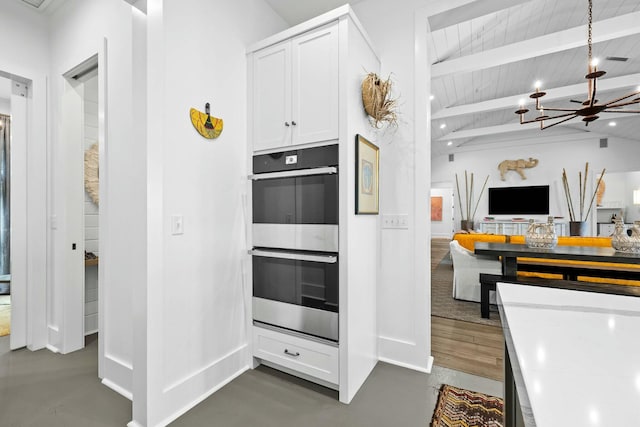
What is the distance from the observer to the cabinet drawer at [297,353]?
1.86 meters

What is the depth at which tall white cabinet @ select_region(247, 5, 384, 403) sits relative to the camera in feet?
5.97

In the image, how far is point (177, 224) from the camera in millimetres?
1703

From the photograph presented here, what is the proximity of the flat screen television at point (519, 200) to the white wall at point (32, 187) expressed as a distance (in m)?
9.92

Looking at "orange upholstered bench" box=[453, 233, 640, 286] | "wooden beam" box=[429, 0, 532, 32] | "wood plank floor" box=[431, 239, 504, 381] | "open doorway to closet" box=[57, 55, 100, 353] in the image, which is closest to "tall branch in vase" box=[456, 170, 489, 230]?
"orange upholstered bench" box=[453, 233, 640, 286]

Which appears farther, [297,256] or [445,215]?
[445,215]

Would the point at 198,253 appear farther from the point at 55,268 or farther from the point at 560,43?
the point at 560,43

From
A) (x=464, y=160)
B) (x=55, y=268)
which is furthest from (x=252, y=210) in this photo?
(x=464, y=160)

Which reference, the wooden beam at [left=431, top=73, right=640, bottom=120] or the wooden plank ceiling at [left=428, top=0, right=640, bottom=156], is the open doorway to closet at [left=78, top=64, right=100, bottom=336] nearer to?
the wooden plank ceiling at [left=428, top=0, right=640, bottom=156]

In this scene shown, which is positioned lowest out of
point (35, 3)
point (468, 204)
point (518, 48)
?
point (468, 204)

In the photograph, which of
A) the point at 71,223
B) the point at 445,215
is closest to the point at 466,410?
the point at 71,223

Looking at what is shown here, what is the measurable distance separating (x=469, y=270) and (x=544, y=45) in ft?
9.37

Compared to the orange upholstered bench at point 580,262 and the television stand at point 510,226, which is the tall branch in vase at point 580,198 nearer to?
the television stand at point 510,226

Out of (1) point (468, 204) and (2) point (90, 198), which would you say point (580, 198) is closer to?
(1) point (468, 204)

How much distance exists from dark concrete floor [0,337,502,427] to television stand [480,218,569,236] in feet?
→ 25.4
